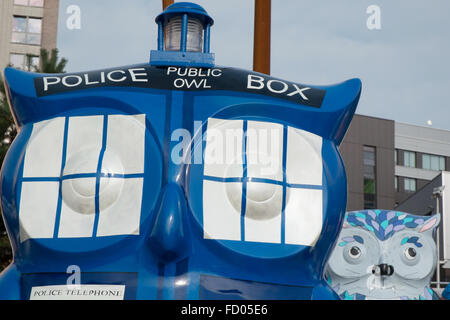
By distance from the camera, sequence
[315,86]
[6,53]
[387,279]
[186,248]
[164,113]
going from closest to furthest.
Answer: [186,248], [164,113], [315,86], [387,279], [6,53]

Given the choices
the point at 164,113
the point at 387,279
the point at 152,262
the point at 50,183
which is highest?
the point at 164,113

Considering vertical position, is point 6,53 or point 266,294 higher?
point 6,53

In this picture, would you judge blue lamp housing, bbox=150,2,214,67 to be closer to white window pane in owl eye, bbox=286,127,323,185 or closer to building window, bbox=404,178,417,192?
white window pane in owl eye, bbox=286,127,323,185

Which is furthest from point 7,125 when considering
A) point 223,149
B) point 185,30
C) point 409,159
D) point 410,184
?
point 410,184

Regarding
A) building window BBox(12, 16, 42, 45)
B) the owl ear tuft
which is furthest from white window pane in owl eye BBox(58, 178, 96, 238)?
building window BBox(12, 16, 42, 45)

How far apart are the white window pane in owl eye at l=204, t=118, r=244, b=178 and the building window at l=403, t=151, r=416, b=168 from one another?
35842 millimetres

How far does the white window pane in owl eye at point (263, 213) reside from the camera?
3.51 m

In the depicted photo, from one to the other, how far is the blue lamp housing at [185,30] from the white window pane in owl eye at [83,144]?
63 centimetres

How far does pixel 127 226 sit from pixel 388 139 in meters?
33.5

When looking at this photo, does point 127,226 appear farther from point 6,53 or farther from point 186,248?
point 6,53

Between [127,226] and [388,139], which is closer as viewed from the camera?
[127,226]

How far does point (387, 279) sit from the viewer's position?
7012mm

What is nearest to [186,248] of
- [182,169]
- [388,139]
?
[182,169]

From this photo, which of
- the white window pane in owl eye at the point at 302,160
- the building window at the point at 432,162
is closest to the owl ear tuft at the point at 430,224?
the white window pane in owl eye at the point at 302,160
